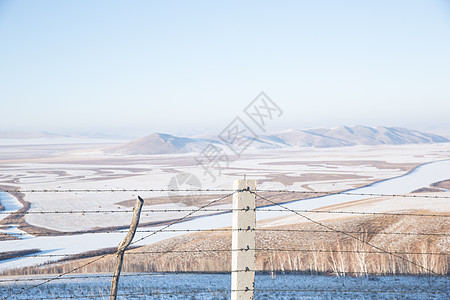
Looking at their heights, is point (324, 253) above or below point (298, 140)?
below

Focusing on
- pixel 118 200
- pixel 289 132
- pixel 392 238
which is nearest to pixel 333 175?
pixel 118 200

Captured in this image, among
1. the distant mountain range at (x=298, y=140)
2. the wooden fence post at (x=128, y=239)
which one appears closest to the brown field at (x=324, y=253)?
the wooden fence post at (x=128, y=239)

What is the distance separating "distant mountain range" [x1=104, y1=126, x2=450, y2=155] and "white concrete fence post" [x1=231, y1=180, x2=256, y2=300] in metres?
97.3

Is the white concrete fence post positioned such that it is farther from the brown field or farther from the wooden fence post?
the brown field

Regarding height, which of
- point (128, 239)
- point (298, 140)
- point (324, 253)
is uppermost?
point (128, 239)

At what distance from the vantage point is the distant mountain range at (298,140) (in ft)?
345

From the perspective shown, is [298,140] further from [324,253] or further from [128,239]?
[128,239]

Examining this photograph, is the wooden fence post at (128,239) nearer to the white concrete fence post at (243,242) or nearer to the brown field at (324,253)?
the white concrete fence post at (243,242)

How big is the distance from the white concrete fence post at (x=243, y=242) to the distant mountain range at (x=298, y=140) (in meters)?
97.3

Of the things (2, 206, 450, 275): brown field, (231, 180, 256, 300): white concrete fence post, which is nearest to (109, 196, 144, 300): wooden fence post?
(231, 180, 256, 300): white concrete fence post

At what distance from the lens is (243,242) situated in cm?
307

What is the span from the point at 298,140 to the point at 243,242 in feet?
424

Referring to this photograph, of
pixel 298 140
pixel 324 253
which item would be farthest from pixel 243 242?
pixel 298 140

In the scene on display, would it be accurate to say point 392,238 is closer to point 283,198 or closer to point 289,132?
point 283,198
